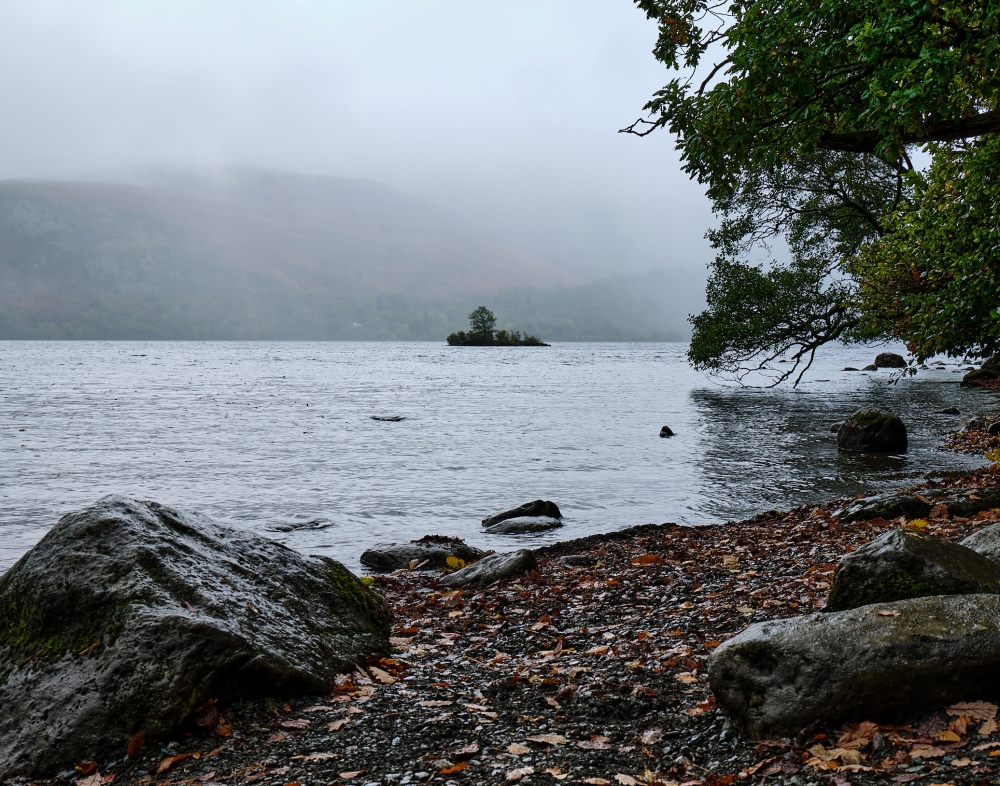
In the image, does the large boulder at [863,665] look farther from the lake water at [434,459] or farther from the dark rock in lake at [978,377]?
the dark rock in lake at [978,377]

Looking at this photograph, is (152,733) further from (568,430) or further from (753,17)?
(568,430)

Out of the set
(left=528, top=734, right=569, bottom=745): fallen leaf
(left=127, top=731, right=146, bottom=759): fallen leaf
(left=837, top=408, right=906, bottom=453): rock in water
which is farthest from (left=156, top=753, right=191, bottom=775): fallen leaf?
(left=837, top=408, right=906, bottom=453): rock in water

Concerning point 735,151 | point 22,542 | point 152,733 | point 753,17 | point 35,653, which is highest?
point 753,17

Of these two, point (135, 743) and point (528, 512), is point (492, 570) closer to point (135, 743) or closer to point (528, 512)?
point (528, 512)

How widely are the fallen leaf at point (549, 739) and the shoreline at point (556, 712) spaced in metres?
0.02

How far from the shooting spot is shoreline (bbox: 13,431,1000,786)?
452 cm

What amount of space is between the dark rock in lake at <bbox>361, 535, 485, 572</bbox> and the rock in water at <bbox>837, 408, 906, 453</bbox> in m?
15.8

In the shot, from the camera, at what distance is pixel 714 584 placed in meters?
9.06

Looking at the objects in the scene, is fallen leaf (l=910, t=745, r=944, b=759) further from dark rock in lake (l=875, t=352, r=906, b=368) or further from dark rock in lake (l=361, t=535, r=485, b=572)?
dark rock in lake (l=875, t=352, r=906, b=368)

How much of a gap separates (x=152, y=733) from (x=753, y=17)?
1026cm

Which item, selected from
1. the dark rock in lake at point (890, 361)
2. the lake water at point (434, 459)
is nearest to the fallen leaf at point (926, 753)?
the lake water at point (434, 459)

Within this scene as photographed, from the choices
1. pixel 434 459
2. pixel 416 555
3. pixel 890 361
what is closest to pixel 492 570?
pixel 416 555

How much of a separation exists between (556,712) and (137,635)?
10.9ft

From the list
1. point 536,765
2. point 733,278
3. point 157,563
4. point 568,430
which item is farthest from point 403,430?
point 536,765
